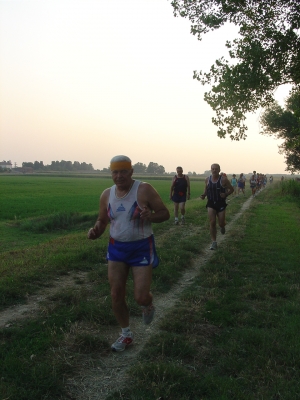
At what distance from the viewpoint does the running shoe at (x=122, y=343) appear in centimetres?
402

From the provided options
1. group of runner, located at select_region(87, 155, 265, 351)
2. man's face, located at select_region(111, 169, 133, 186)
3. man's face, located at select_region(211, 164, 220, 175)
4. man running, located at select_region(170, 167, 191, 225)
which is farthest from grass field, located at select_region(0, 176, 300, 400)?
man running, located at select_region(170, 167, 191, 225)

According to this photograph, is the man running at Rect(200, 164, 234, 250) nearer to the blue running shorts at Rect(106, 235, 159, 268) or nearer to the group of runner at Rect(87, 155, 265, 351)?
the group of runner at Rect(87, 155, 265, 351)

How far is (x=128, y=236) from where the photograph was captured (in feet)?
13.3

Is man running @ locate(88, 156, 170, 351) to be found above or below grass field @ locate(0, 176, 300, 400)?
above

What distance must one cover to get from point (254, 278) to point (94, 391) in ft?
14.4

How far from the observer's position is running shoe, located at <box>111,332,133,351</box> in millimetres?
4020

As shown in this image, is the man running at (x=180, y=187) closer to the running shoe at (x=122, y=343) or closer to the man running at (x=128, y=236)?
the man running at (x=128, y=236)

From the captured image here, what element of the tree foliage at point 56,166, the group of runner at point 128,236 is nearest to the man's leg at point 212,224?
the group of runner at point 128,236

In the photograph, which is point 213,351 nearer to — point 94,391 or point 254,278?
point 94,391

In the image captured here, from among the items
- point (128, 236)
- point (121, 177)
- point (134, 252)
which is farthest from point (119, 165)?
point (134, 252)

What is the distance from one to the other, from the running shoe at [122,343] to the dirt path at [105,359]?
5 centimetres

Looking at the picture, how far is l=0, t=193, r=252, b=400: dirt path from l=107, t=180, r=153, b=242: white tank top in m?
1.22

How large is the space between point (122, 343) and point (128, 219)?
1340 millimetres

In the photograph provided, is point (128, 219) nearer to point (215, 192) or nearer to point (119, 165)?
point (119, 165)
